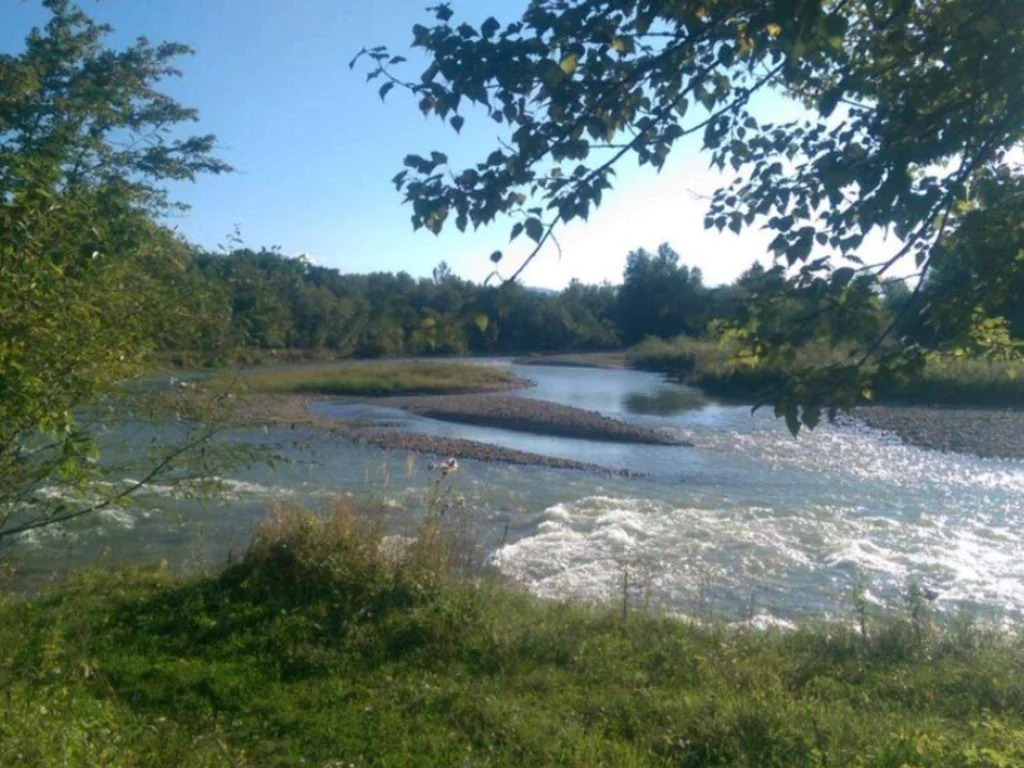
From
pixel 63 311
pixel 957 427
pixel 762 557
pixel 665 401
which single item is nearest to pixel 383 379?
pixel 665 401

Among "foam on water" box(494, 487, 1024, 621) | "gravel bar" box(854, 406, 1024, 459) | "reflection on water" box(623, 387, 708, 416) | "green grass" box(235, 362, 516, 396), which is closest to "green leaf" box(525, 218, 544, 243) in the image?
"foam on water" box(494, 487, 1024, 621)

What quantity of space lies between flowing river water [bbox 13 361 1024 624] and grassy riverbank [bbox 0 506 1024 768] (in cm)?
103

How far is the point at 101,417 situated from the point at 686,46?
3.72m

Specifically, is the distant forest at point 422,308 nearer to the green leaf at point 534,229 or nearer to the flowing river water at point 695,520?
the green leaf at point 534,229

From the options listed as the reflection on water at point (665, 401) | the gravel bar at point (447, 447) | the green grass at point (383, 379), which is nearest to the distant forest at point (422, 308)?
the gravel bar at point (447, 447)

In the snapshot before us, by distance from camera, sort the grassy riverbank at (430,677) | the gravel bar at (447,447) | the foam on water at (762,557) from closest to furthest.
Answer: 1. the grassy riverbank at (430,677)
2. the foam on water at (762,557)
3. the gravel bar at (447,447)

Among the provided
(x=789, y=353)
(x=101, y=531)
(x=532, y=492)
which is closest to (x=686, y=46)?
(x=789, y=353)

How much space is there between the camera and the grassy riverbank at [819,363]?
5.05 meters

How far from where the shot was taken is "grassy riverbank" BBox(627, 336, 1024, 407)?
5.05 m

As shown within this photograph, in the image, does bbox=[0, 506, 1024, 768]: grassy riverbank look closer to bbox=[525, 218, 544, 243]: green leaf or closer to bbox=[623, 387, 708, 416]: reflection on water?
bbox=[525, 218, 544, 243]: green leaf

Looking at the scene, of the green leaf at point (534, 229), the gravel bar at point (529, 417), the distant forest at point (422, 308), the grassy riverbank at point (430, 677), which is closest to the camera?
the distant forest at point (422, 308)

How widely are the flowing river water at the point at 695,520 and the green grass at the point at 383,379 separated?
14866 millimetres

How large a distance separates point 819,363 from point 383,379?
38.9m

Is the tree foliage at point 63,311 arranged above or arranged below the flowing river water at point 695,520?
above
